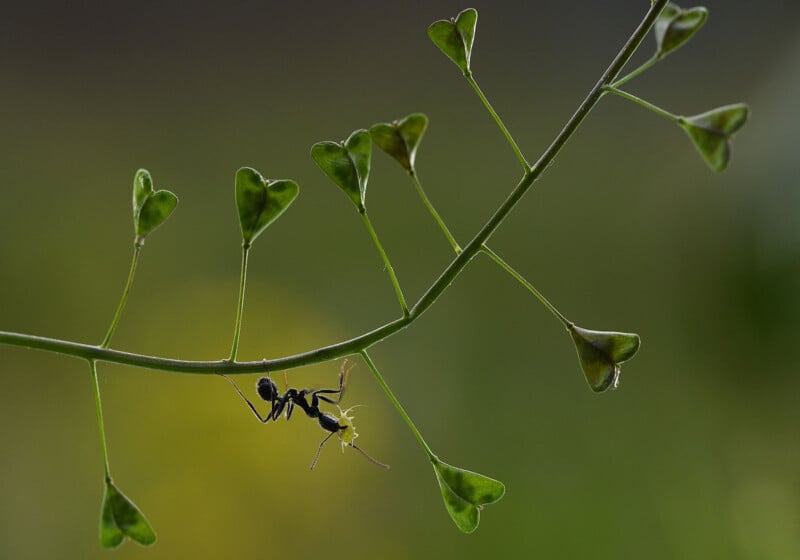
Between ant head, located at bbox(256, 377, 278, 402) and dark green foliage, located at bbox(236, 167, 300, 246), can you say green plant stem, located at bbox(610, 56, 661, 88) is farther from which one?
ant head, located at bbox(256, 377, 278, 402)

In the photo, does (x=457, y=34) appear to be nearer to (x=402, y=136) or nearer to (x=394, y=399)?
(x=402, y=136)

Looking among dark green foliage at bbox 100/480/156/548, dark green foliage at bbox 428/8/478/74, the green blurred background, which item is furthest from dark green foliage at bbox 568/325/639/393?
the green blurred background

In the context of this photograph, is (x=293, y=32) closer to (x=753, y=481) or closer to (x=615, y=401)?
(x=615, y=401)

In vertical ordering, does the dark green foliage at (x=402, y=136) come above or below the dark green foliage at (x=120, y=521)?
above

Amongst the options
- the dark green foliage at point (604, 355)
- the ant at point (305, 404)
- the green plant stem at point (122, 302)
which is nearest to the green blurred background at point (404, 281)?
the ant at point (305, 404)

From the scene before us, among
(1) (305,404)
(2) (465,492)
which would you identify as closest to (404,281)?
(1) (305,404)

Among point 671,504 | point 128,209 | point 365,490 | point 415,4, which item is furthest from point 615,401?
point 128,209

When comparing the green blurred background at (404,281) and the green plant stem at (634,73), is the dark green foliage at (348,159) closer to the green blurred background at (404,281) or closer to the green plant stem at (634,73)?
the green plant stem at (634,73)
